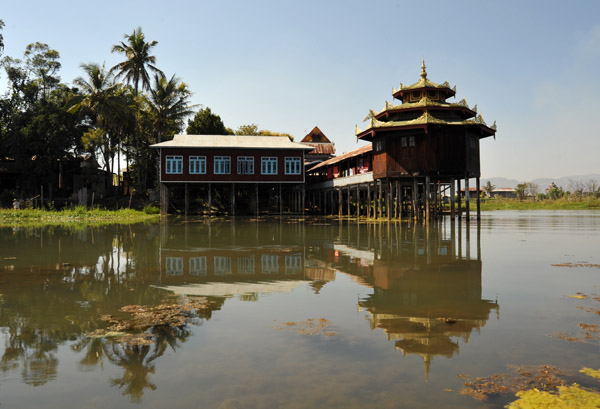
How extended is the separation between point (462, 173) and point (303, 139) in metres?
42.1

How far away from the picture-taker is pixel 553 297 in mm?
6551

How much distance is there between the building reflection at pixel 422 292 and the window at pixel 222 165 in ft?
81.0

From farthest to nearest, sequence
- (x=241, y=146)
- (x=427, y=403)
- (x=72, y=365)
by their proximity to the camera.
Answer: (x=241, y=146) → (x=72, y=365) → (x=427, y=403)

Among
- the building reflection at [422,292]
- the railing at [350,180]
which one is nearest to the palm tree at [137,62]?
the railing at [350,180]

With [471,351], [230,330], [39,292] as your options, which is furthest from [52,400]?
[39,292]

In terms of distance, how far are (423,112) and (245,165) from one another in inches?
628

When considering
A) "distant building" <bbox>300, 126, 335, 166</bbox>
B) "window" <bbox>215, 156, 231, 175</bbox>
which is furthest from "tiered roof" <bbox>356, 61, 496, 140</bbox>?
"distant building" <bbox>300, 126, 335, 166</bbox>

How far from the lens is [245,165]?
36.8 metres

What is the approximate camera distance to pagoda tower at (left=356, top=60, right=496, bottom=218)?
1032 inches

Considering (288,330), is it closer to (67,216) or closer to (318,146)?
(67,216)

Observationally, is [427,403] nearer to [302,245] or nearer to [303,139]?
[302,245]

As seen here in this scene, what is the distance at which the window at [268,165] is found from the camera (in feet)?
121

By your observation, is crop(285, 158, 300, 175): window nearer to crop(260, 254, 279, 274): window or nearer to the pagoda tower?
the pagoda tower

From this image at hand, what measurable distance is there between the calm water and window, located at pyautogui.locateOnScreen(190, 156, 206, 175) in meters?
26.2
